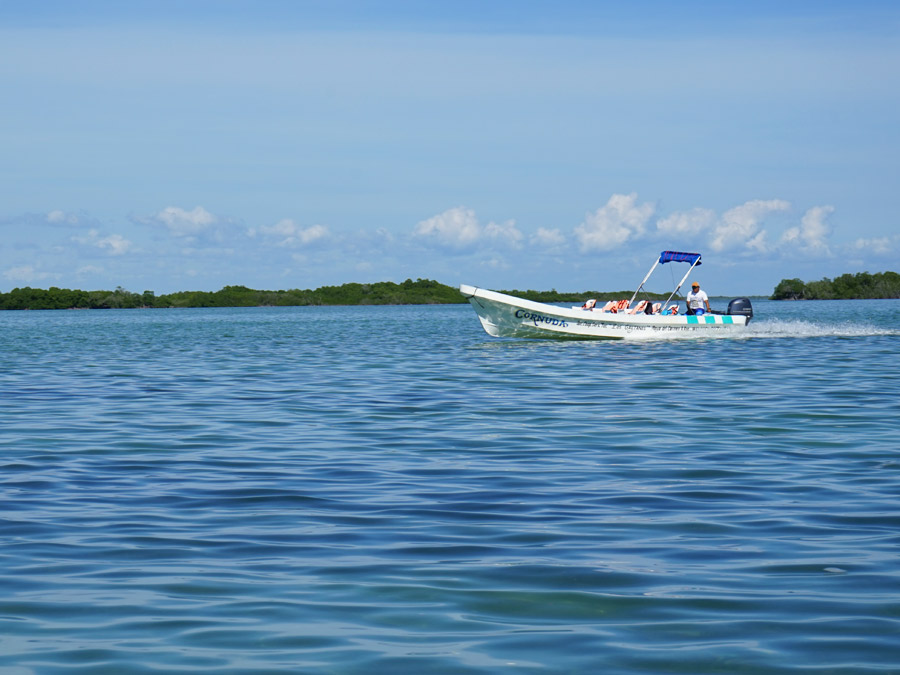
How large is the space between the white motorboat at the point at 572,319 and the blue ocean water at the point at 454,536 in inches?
658

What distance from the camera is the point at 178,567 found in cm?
729

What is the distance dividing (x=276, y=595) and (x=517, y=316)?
2961 centimetres

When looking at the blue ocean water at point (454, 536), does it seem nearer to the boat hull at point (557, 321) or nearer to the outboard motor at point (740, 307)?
the boat hull at point (557, 321)

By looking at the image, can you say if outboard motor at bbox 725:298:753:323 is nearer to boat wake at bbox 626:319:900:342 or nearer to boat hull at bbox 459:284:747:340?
boat wake at bbox 626:319:900:342

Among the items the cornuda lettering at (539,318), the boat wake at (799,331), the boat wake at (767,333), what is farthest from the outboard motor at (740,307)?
the cornuda lettering at (539,318)

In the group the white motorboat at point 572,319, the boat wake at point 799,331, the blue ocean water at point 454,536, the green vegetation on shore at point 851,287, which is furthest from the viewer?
the green vegetation on shore at point 851,287

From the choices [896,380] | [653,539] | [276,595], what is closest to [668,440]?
[653,539]

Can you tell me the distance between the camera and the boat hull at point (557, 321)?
35750 mm

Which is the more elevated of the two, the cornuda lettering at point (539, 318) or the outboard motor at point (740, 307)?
the outboard motor at point (740, 307)

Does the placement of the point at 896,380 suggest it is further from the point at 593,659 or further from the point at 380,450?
the point at 593,659

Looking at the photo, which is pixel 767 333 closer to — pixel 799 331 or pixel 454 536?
pixel 799 331

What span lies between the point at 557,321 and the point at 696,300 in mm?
5686

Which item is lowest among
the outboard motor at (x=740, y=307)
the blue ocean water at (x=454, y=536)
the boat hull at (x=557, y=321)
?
the blue ocean water at (x=454, y=536)

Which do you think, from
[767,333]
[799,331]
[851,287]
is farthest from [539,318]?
[851,287]
